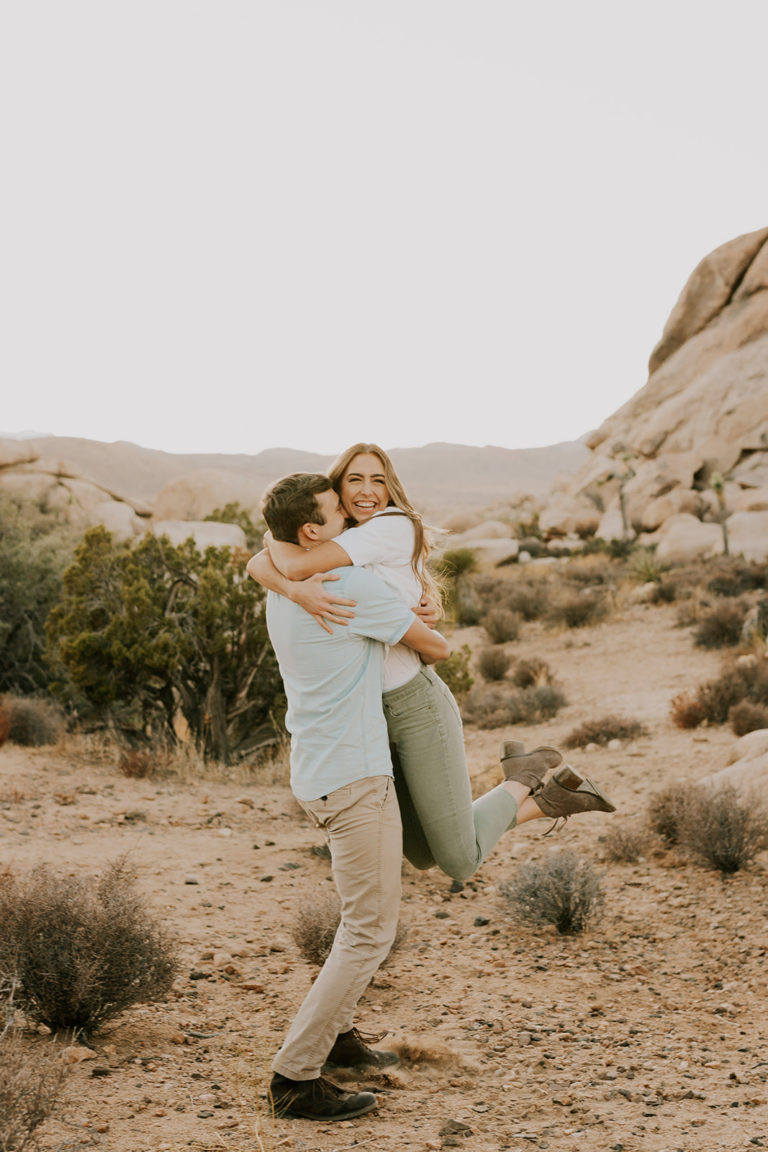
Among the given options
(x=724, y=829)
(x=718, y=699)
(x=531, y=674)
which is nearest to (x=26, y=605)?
(x=531, y=674)

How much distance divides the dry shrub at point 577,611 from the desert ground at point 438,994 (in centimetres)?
928

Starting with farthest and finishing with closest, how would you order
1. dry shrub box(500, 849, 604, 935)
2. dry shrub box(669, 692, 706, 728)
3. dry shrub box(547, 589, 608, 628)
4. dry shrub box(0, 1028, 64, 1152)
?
dry shrub box(547, 589, 608, 628)
dry shrub box(669, 692, 706, 728)
dry shrub box(500, 849, 604, 935)
dry shrub box(0, 1028, 64, 1152)

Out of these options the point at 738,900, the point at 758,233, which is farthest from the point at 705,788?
the point at 758,233

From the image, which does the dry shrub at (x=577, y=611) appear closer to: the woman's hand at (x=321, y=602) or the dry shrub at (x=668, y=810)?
the dry shrub at (x=668, y=810)

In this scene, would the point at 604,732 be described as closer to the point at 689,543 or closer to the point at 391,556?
the point at 391,556

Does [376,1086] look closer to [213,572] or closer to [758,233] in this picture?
[213,572]

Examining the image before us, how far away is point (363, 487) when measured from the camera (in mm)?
3781

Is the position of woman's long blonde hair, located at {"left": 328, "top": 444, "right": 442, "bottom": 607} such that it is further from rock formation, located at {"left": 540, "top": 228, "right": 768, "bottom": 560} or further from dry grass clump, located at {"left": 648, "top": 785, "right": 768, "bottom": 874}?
rock formation, located at {"left": 540, "top": 228, "right": 768, "bottom": 560}

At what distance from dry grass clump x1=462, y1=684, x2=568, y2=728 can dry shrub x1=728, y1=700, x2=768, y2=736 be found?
8.54 feet

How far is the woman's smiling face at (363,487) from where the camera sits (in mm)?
3781

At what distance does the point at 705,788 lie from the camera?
717 centimetres

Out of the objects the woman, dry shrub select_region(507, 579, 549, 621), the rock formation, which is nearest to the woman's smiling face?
the woman

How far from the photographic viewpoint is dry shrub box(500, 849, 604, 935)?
223 inches

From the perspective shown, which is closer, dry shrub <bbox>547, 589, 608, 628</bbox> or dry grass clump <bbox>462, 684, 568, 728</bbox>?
dry grass clump <bbox>462, 684, 568, 728</bbox>
